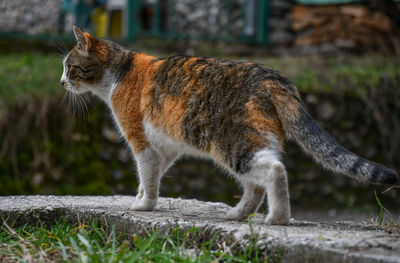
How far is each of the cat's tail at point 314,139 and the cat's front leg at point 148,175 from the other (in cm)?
103

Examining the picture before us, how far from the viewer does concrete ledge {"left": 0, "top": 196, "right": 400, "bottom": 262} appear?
261 cm

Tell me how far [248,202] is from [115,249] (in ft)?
3.37

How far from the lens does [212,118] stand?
329 cm

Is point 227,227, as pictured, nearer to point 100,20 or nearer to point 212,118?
point 212,118

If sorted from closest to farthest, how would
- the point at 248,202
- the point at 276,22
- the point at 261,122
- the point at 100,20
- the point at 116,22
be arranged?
the point at 261,122, the point at 248,202, the point at 276,22, the point at 116,22, the point at 100,20

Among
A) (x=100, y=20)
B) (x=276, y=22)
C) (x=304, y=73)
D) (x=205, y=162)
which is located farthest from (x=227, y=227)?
(x=100, y=20)

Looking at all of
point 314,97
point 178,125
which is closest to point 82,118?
point 314,97

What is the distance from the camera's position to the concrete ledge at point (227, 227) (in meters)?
2.61

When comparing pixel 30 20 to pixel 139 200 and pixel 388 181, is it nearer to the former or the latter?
pixel 139 200

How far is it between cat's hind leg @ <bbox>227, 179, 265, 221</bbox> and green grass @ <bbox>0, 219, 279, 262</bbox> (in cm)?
51

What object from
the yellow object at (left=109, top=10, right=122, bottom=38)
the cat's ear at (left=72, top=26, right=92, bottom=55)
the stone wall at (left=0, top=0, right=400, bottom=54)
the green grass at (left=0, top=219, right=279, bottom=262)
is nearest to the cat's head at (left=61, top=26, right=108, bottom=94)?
the cat's ear at (left=72, top=26, right=92, bottom=55)

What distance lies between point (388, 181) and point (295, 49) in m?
7.66

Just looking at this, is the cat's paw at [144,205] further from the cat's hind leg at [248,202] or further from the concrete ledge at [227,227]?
the cat's hind leg at [248,202]

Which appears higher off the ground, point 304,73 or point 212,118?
point 304,73
